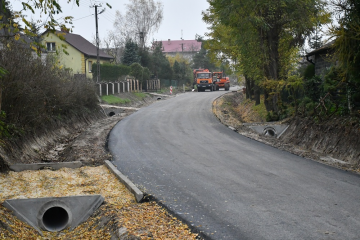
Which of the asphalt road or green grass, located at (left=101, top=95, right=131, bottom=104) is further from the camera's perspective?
green grass, located at (left=101, top=95, right=131, bottom=104)

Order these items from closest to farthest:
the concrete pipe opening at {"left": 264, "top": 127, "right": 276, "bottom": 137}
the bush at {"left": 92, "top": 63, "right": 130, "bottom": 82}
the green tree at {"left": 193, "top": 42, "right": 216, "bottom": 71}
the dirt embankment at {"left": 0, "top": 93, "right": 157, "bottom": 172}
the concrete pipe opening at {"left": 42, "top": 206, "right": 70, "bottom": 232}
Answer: the concrete pipe opening at {"left": 42, "top": 206, "right": 70, "bottom": 232} → the dirt embankment at {"left": 0, "top": 93, "right": 157, "bottom": 172} → the concrete pipe opening at {"left": 264, "top": 127, "right": 276, "bottom": 137} → the bush at {"left": 92, "top": 63, "right": 130, "bottom": 82} → the green tree at {"left": 193, "top": 42, "right": 216, "bottom": 71}

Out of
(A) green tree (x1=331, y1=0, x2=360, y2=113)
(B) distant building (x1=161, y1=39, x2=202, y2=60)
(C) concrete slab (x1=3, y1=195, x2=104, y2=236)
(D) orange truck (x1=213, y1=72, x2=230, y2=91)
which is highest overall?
(B) distant building (x1=161, y1=39, x2=202, y2=60)

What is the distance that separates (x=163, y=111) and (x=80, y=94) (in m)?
7.12

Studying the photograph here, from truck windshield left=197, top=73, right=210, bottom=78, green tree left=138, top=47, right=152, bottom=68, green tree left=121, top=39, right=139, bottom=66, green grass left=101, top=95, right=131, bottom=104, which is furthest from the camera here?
green tree left=138, top=47, right=152, bottom=68

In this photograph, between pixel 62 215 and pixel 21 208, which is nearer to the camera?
pixel 21 208

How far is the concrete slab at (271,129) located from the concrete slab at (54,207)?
37.7 feet

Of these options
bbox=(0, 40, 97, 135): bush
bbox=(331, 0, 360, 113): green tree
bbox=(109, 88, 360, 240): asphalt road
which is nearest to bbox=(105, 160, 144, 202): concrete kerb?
bbox=(109, 88, 360, 240): asphalt road

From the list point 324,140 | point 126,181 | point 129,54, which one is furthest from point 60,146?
point 129,54

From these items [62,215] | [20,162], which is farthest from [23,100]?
[62,215]

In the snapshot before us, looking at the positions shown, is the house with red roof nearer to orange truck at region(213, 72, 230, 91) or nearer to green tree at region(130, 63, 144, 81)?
green tree at region(130, 63, 144, 81)

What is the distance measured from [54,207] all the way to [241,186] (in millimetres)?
4313

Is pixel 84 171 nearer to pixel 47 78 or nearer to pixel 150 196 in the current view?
pixel 150 196

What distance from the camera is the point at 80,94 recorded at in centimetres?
2355

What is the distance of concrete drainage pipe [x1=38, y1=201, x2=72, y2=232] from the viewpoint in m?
8.62
